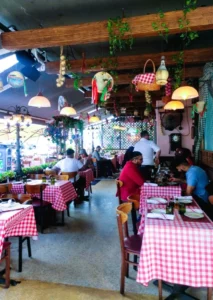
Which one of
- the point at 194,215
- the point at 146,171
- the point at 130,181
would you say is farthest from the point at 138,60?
the point at 194,215

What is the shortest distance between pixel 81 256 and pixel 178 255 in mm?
1748

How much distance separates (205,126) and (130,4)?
3.25 meters

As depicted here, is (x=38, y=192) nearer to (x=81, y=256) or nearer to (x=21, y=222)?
(x=21, y=222)

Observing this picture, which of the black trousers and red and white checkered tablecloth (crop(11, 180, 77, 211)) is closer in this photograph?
red and white checkered tablecloth (crop(11, 180, 77, 211))

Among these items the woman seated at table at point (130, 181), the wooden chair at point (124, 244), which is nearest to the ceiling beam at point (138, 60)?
the woman seated at table at point (130, 181)

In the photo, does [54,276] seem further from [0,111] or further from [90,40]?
[0,111]

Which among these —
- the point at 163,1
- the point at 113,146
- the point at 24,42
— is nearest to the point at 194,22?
the point at 163,1

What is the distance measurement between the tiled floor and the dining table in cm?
68

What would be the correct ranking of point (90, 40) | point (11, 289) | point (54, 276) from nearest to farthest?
point (11, 289) < point (54, 276) < point (90, 40)

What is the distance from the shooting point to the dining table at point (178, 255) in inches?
75.5

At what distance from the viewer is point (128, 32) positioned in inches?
127

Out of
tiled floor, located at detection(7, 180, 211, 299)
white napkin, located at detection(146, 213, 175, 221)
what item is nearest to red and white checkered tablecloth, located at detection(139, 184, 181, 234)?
tiled floor, located at detection(7, 180, 211, 299)

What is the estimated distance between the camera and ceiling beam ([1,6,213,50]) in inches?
121

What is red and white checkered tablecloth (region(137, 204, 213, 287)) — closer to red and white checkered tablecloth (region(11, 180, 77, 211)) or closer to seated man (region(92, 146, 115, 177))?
red and white checkered tablecloth (region(11, 180, 77, 211))
